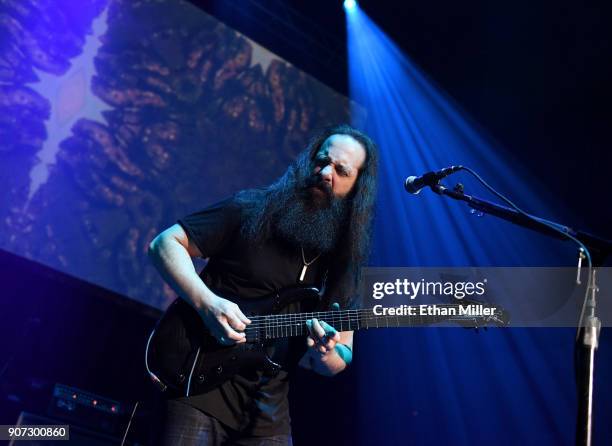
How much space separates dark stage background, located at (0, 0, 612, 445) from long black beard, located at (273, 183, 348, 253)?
2160mm

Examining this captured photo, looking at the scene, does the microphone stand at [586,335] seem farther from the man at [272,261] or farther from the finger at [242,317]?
the finger at [242,317]

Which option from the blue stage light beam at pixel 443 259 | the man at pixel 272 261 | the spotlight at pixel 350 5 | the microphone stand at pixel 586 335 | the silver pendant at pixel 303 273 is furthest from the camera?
the spotlight at pixel 350 5

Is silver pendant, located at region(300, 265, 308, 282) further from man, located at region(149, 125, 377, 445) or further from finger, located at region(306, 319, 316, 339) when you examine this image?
finger, located at region(306, 319, 316, 339)

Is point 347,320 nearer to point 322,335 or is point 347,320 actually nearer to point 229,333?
point 322,335

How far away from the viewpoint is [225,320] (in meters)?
2.34

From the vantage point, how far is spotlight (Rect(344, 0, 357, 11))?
5.86 m

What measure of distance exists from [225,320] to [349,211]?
102 cm

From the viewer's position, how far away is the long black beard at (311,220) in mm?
2725

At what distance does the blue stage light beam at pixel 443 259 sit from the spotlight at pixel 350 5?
0.10 metres

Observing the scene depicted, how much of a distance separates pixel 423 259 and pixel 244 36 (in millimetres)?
2664

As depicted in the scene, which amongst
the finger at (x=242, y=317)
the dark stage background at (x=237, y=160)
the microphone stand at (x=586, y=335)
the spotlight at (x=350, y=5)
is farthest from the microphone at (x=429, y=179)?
the spotlight at (x=350, y=5)

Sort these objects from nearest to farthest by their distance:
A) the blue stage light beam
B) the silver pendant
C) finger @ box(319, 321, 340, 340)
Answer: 1. finger @ box(319, 321, 340, 340)
2. the silver pendant
3. the blue stage light beam

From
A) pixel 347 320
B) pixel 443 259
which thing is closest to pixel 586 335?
pixel 347 320

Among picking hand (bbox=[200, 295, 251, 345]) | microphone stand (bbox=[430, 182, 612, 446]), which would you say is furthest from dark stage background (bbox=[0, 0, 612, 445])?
microphone stand (bbox=[430, 182, 612, 446])
